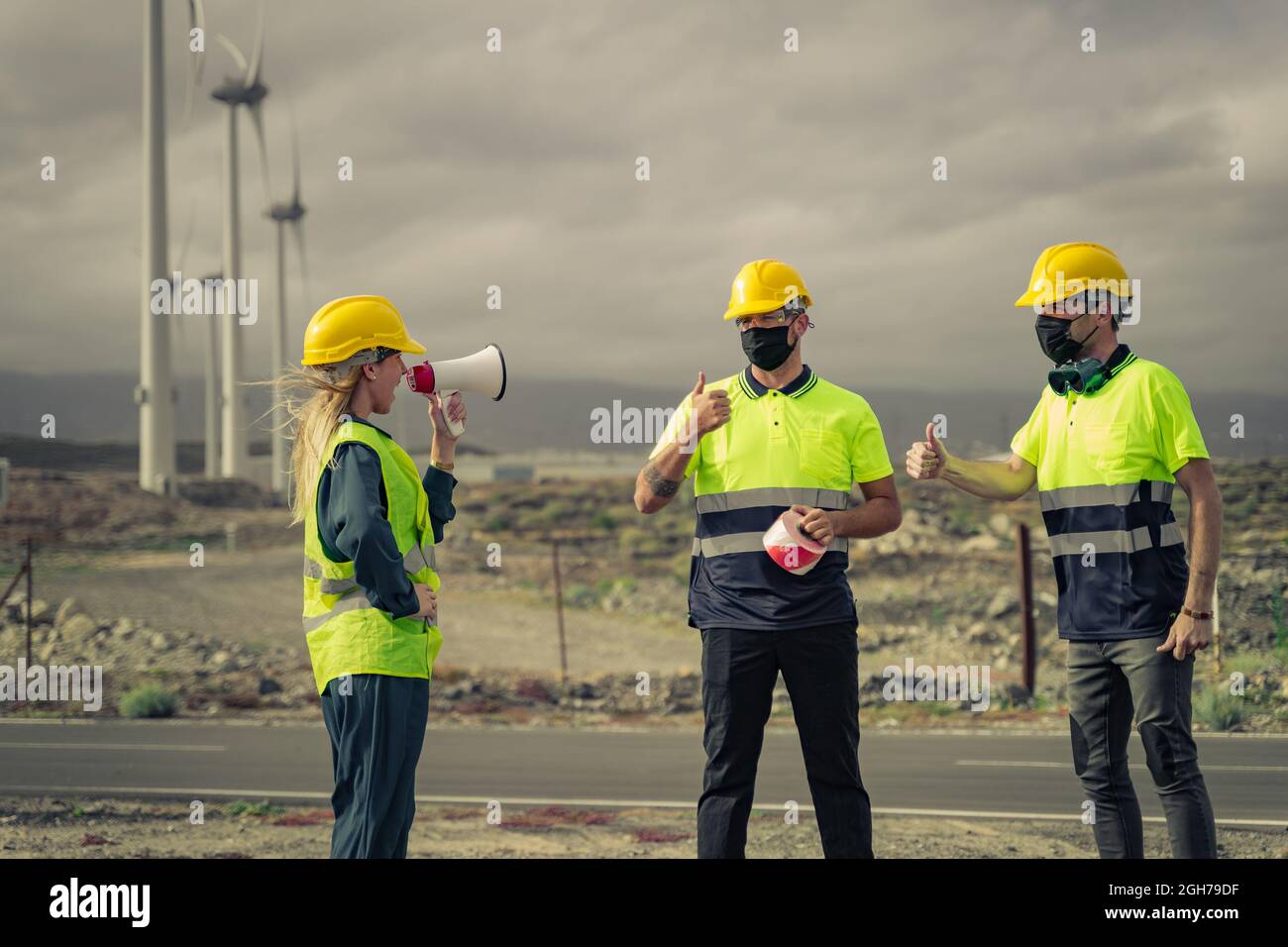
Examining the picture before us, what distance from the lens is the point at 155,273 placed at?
43.5 metres

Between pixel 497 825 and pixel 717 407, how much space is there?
510cm

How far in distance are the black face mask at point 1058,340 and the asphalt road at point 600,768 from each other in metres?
4.93

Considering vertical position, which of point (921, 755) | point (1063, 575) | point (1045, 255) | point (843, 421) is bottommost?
point (921, 755)

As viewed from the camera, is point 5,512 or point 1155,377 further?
point 5,512

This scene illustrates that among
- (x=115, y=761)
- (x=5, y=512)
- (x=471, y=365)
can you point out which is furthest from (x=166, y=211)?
(x=471, y=365)

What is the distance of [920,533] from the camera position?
46844mm

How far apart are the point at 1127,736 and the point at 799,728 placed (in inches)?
50.2

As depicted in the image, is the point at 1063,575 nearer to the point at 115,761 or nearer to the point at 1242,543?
the point at 115,761

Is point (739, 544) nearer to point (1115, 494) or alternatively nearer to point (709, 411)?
point (709, 411)

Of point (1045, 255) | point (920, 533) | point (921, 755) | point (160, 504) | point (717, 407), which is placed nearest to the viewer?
point (717, 407)

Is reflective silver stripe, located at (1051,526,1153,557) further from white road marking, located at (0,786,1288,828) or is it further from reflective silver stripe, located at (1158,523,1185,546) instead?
white road marking, located at (0,786,1288,828)

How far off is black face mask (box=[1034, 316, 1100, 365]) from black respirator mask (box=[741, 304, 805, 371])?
41.4 inches

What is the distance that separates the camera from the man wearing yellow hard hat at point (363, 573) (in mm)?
4633

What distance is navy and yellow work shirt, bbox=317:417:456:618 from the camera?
15.0 ft
